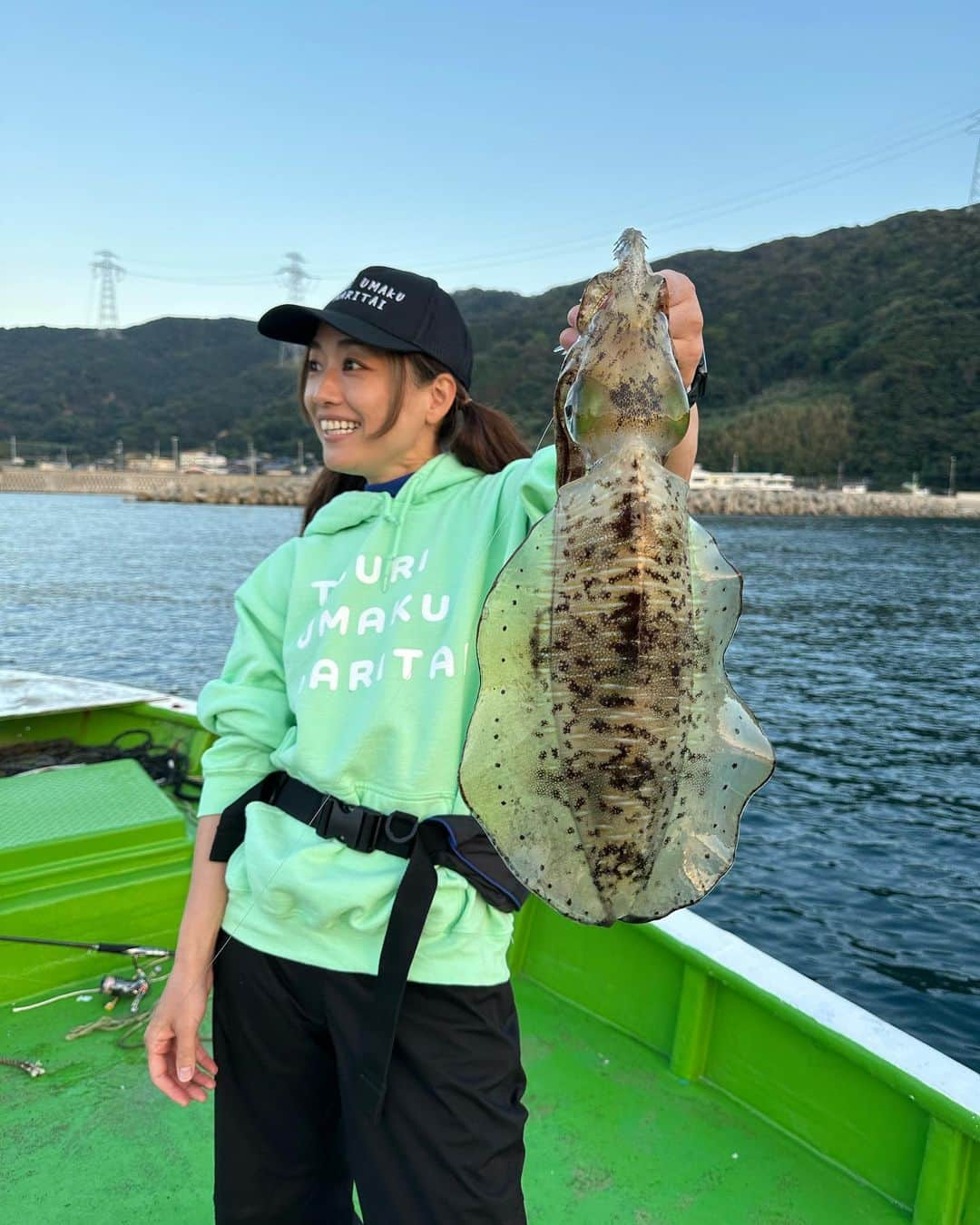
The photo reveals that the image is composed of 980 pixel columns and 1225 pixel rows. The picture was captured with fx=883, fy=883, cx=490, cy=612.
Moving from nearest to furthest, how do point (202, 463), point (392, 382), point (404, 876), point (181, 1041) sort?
point (404, 876), point (181, 1041), point (392, 382), point (202, 463)

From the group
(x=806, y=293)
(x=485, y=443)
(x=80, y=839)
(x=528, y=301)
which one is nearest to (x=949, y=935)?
(x=80, y=839)

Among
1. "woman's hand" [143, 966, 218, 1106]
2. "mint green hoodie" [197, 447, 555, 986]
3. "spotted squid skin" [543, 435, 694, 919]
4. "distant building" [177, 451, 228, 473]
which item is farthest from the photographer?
"distant building" [177, 451, 228, 473]

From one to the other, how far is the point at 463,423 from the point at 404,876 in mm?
1259

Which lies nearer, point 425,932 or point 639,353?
point 639,353

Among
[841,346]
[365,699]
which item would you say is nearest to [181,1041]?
[365,699]

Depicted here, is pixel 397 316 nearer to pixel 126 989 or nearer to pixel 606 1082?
pixel 606 1082

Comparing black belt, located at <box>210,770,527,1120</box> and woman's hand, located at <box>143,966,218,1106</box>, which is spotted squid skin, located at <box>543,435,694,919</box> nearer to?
black belt, located at <box>210,770,527,1120</box>

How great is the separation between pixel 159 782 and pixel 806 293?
151 meters

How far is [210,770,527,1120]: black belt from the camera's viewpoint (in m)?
1.92

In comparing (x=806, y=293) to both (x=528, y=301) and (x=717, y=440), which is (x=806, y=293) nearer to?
(x=717, y=440)

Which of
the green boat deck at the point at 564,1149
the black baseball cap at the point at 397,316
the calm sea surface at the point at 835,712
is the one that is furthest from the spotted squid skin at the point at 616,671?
the calm sea surface at the point at 835,712

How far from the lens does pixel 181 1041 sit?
2254mm

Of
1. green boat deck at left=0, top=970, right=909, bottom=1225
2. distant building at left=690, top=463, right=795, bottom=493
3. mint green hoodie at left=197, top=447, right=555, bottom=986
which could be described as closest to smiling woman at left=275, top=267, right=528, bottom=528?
mint green hoodie at left=197, top=447, right=555, bottom=986

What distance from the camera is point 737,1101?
395 cm
